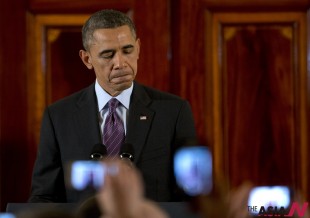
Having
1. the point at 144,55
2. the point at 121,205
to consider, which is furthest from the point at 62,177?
the point at 121,205

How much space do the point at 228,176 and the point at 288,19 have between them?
1.76 feet

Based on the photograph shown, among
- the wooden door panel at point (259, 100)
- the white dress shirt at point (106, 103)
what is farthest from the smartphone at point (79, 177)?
the wooden door panel at point (259, 100)

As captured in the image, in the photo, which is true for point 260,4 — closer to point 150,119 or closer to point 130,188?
point 150,119

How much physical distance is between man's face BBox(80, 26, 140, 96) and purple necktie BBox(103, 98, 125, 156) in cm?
5

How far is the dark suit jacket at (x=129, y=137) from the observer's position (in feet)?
5.59

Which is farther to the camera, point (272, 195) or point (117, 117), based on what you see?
point (272, 195)

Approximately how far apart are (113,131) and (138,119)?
0.23ft

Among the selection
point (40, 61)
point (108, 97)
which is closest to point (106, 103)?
point (108, 97)

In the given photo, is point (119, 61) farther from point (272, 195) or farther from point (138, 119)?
point (272, 195)

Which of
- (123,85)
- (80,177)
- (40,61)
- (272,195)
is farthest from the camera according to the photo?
(40,61)

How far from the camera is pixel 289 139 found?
7.77 feet

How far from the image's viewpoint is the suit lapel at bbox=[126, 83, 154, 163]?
1.71m

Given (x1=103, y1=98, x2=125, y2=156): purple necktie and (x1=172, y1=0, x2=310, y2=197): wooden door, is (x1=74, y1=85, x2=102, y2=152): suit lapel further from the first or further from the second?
(x1=172, y1=0, x2=310, y2=197): wooden door

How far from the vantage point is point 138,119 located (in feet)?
5.75
